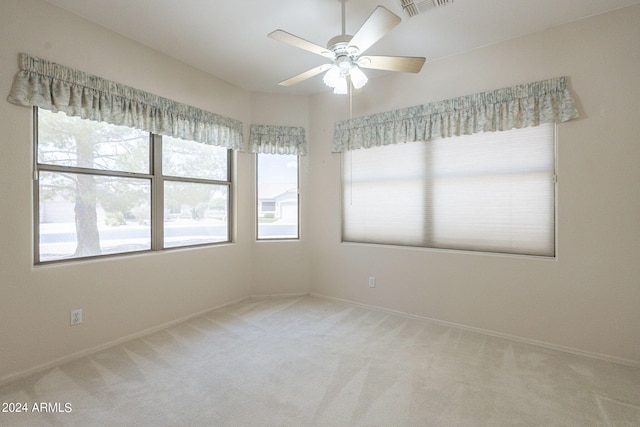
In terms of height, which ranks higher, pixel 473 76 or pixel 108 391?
pixel 473 76

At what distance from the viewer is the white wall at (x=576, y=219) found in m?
2.42

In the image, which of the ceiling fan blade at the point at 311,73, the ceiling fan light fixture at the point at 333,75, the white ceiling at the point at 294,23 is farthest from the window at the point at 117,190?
the ceiling fan light fixture at the point at 333,75

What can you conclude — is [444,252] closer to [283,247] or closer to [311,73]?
[283,247]

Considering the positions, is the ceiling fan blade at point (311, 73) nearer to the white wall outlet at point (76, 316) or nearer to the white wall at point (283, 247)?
the white wall at point (283, 247)

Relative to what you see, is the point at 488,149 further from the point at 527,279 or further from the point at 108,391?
the point at 108,391

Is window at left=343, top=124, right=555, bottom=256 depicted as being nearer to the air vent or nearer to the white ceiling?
the white ceiling

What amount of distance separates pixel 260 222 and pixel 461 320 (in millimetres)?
2753

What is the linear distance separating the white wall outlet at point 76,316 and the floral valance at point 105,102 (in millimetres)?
1614

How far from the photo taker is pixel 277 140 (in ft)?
13.4

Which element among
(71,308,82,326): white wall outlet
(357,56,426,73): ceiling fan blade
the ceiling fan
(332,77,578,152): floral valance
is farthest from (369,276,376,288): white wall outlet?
(71,308,82,326): white wall outlet

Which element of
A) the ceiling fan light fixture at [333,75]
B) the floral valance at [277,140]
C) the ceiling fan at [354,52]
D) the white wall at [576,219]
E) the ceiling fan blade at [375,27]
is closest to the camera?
the ceiling fan blade at [375,27]

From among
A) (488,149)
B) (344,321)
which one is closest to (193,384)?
(344,321)

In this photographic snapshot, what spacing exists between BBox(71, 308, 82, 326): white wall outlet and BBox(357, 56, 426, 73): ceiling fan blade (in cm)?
304

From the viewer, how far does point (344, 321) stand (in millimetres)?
3334
